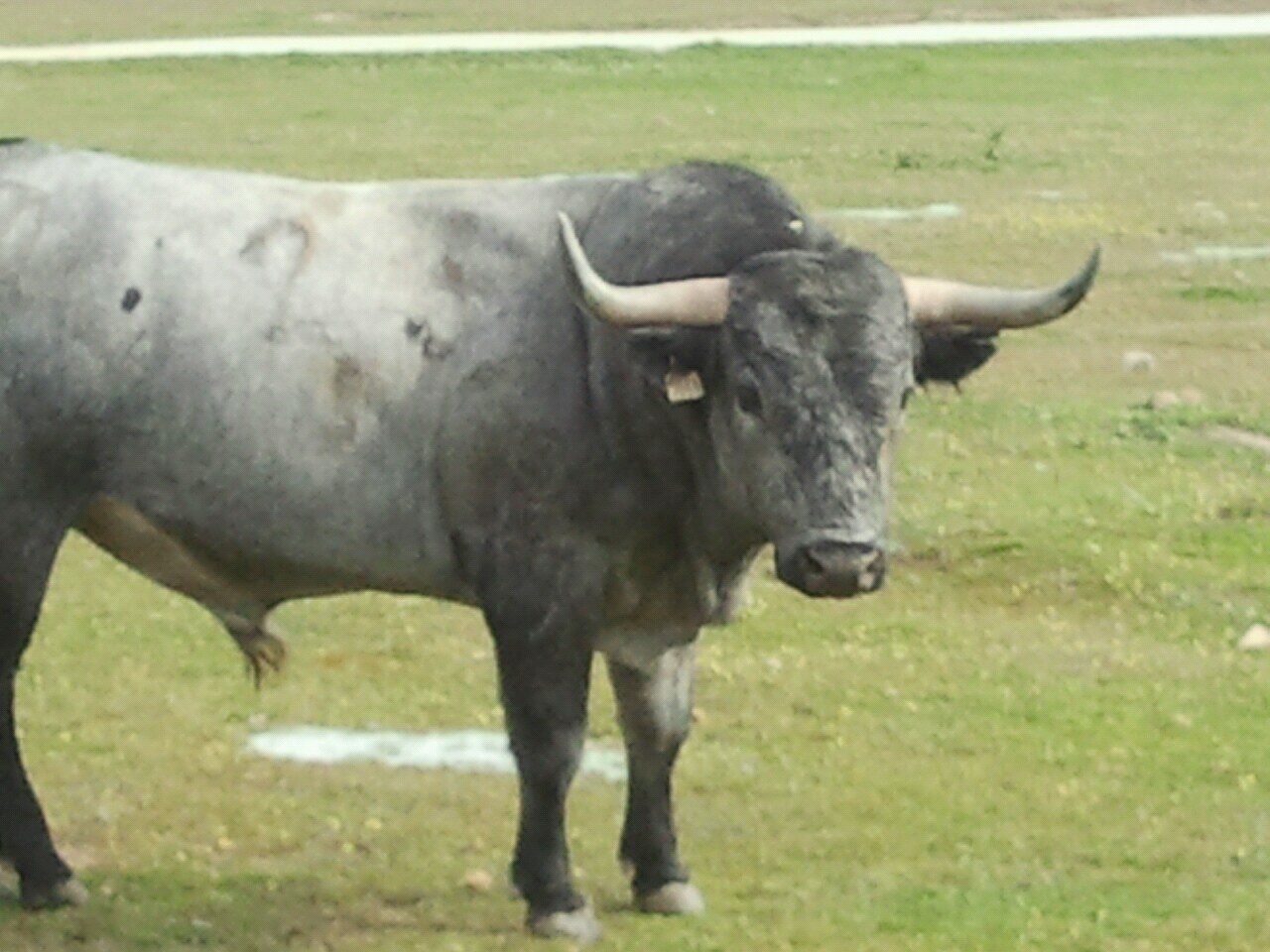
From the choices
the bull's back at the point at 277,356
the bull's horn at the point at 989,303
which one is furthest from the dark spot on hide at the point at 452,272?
the bull's horn at the point at 989,303

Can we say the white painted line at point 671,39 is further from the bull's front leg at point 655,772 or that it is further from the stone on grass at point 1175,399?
the bull's front leg at point 655,772

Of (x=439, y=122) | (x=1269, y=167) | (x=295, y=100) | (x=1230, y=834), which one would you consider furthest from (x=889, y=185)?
(x=1230, y=834)

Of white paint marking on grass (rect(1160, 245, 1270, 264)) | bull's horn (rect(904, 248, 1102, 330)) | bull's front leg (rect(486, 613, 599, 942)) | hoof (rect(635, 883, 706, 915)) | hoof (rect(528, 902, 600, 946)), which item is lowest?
white paint marking on grass (rect(1160, 245, 1270, 264))

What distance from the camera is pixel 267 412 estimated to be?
8359mm

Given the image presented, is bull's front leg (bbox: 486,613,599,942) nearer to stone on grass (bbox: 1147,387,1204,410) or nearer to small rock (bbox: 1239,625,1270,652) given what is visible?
small rock (bbox: 1239,625,1270,652)

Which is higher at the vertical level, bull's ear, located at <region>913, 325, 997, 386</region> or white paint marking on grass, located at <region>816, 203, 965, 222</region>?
bull's ear, located at <region>913, 325, 997, 386</region>

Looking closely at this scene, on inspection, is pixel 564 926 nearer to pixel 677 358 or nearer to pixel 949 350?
pixel 677 358

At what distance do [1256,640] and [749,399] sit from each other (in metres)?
4.37

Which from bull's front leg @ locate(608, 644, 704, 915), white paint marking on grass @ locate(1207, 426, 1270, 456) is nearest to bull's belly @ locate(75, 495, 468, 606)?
bull's front leg @ locate(608, 644, 704, 915)

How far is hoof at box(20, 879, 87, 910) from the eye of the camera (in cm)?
864

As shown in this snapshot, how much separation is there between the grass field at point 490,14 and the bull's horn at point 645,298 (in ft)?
107

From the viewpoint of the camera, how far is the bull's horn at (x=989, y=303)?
7.89 metres

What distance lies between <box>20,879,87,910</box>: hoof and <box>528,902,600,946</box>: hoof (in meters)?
1.35

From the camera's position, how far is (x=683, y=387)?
7.75 metres
